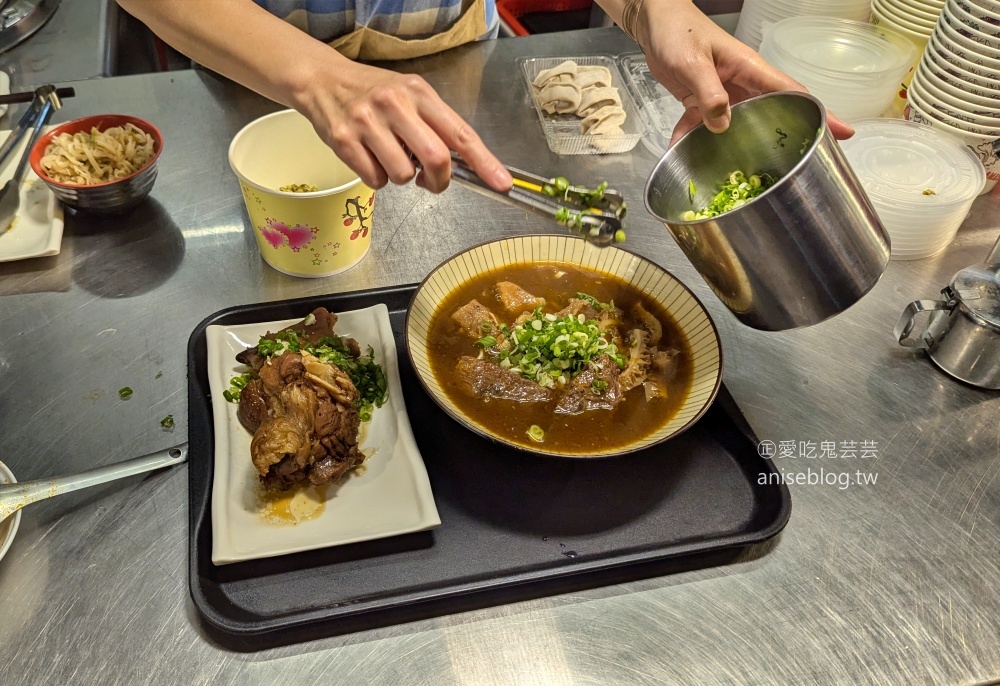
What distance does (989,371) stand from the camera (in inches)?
83.9

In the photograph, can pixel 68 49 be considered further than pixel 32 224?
Yes

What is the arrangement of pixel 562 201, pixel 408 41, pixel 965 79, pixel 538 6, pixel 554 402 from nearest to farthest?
pixel 562 201, pixel 554 402, pixel 965 79, pixel 408 41, pixel 538 6

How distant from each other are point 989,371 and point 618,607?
139 centimetres

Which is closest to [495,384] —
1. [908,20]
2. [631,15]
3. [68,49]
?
[631,15]

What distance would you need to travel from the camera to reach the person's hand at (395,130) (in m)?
1.53

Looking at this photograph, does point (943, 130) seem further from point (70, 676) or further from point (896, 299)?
point (70, 676)

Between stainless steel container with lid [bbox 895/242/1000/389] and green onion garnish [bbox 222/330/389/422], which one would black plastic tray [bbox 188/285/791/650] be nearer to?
green onion garnish [bbox 222/330/389/422]

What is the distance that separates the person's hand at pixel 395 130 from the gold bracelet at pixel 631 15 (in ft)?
3.30

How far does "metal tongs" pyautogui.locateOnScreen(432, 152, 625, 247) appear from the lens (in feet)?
5.23

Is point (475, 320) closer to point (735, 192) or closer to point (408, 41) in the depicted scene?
point (735, 192)

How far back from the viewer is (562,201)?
5.41 feet

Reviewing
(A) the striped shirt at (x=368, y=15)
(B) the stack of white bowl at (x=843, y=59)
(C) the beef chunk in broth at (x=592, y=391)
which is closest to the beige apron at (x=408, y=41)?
(A) the striped shirt at (x=368, y=15)

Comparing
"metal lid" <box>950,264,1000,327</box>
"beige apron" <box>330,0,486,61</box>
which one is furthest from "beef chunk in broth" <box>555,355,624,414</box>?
"beige apron" <box>330,0,486,61</box>

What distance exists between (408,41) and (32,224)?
1.69m
